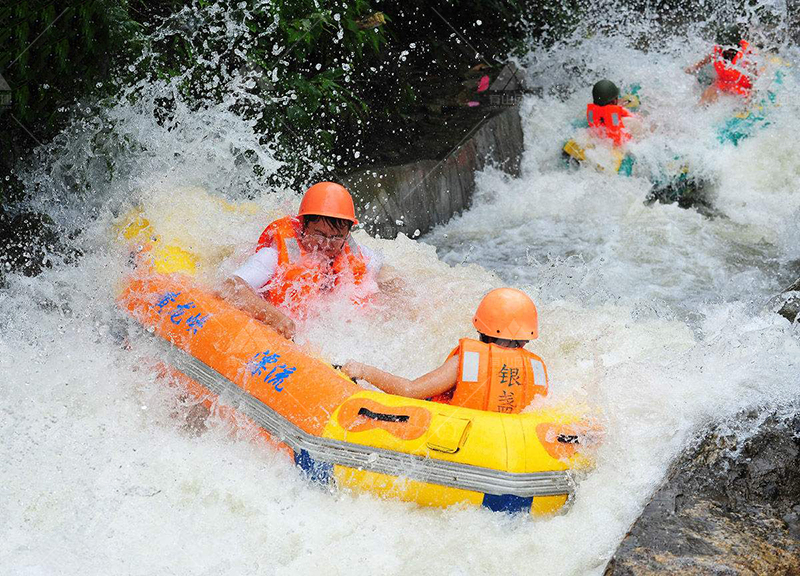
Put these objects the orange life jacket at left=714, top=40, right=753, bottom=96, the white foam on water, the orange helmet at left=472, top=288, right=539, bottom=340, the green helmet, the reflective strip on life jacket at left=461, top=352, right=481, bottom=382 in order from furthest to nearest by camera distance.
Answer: the orange life jacket at left=714, top=40, right=753, bottom=96
the green helmet
the orange helmet at left=472, top=288, right=539, bottom=340
the reflective strip on life jacket at left=461, top=352, right=481, bottom=382
the white foam on water

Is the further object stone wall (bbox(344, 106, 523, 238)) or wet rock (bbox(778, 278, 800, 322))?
stone wall (bbox(344, 106, 523, 238))

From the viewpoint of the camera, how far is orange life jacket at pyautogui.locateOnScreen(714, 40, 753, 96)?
32.2ft

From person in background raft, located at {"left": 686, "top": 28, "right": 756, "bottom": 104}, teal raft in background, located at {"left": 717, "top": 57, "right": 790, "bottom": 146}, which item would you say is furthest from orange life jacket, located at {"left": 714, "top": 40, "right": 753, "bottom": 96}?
teal raft in background, located at {"left": 717, "top": 57, "right": 790, "bottom": 146}

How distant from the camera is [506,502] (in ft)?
12.2

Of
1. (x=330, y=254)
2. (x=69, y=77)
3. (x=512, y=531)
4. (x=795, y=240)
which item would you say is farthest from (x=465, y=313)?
(x=795, y=240)

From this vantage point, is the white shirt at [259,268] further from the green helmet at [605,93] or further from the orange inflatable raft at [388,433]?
the green helmet at [605,93]

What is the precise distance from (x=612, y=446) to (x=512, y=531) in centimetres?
62

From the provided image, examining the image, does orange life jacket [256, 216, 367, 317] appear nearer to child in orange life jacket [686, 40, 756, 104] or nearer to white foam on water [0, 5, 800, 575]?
white foam on water [0, 5, 800, 575]

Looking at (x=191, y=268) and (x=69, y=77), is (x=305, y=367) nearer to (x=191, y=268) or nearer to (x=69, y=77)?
(x=191, y=268)

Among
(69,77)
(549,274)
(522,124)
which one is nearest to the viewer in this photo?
(69,77)

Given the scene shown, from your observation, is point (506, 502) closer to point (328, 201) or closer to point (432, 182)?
point (328, 201)

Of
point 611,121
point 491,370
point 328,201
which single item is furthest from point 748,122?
point 491,370

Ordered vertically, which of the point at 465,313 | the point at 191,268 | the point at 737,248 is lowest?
the point at 737,248

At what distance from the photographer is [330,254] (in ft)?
16.6
